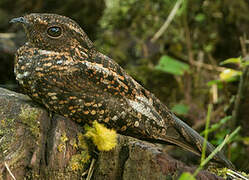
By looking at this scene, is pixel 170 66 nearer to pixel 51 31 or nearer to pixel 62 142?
pixel 51 31

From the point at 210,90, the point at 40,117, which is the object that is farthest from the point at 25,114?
the point at 210,90

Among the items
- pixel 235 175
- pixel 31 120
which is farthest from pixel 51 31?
pixel 235 175

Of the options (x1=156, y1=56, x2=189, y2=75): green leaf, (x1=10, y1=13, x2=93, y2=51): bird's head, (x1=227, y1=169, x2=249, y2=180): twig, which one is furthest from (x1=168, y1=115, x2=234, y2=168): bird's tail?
(x1=156, y1=56, x2=189, y2=75): green leaf

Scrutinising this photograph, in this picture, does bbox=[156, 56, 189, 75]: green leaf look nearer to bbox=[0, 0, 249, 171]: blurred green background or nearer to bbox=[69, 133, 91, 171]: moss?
bbox=[0, 0, 249, 171]: blurred green background

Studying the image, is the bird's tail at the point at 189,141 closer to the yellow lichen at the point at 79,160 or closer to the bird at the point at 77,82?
the bird at the point at 77,82

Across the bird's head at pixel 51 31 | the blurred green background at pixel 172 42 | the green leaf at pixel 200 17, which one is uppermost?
the bird's head at pixel 51 31

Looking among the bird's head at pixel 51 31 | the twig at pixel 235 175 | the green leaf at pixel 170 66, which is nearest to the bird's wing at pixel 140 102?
the bird's head at pixel 51 31
